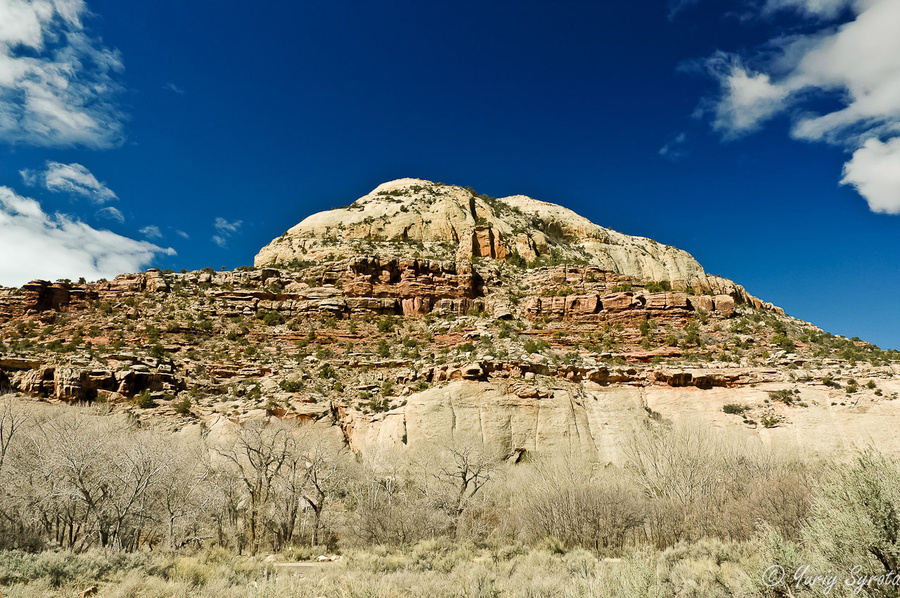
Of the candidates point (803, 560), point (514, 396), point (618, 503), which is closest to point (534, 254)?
point (514, 396)

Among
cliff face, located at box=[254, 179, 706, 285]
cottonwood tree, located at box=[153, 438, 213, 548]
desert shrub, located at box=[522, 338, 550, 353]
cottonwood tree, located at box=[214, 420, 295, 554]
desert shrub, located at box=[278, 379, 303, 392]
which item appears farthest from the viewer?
cliff face, located at box=[254, 179, 706, 285]

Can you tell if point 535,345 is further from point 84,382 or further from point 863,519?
point 84,382

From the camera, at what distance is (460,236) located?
169ft

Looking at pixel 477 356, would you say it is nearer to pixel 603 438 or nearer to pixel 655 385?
pixel 603 438

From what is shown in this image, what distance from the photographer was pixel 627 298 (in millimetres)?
36625

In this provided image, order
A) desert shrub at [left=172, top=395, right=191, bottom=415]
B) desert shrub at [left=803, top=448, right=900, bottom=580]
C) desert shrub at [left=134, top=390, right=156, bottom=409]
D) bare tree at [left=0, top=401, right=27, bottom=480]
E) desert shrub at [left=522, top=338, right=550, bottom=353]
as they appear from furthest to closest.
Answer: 1. desert shrub at [left=522, top=338, right=550, bottom=353]
2. desert shrub at [left=134, top=390, right=156, bottom=409]
3. desert shrub at [left=172, top=395, right=191, bottom=415]
4. bare tree at [left=0, top=401, right=27, bottom=480]
5. desert shrub at [left=803, top=448, right=900, bottom=580]

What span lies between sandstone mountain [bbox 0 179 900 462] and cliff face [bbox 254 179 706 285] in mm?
550

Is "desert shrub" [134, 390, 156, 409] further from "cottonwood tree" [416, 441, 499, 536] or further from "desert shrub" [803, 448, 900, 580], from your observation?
"desert shrub" [803, 448, 900, 580]

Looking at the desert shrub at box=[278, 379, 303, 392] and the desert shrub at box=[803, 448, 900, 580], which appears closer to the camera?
the desert shrub at box=[803, 448, 900, 580]

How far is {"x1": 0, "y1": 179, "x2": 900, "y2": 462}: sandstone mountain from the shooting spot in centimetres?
2630

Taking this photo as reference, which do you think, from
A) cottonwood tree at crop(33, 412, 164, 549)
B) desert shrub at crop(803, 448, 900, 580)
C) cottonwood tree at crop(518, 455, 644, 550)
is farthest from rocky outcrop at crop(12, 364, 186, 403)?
desert shrub at crop(803, 448, 900, 580)

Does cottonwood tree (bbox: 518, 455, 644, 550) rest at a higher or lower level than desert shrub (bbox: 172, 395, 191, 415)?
lower

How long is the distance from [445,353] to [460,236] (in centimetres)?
2183

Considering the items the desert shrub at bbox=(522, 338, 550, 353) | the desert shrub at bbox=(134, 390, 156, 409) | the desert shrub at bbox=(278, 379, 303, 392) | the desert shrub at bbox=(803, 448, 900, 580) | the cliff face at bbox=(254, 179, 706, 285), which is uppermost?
the cliff face at bbox=(254, 179, 706, 285)
